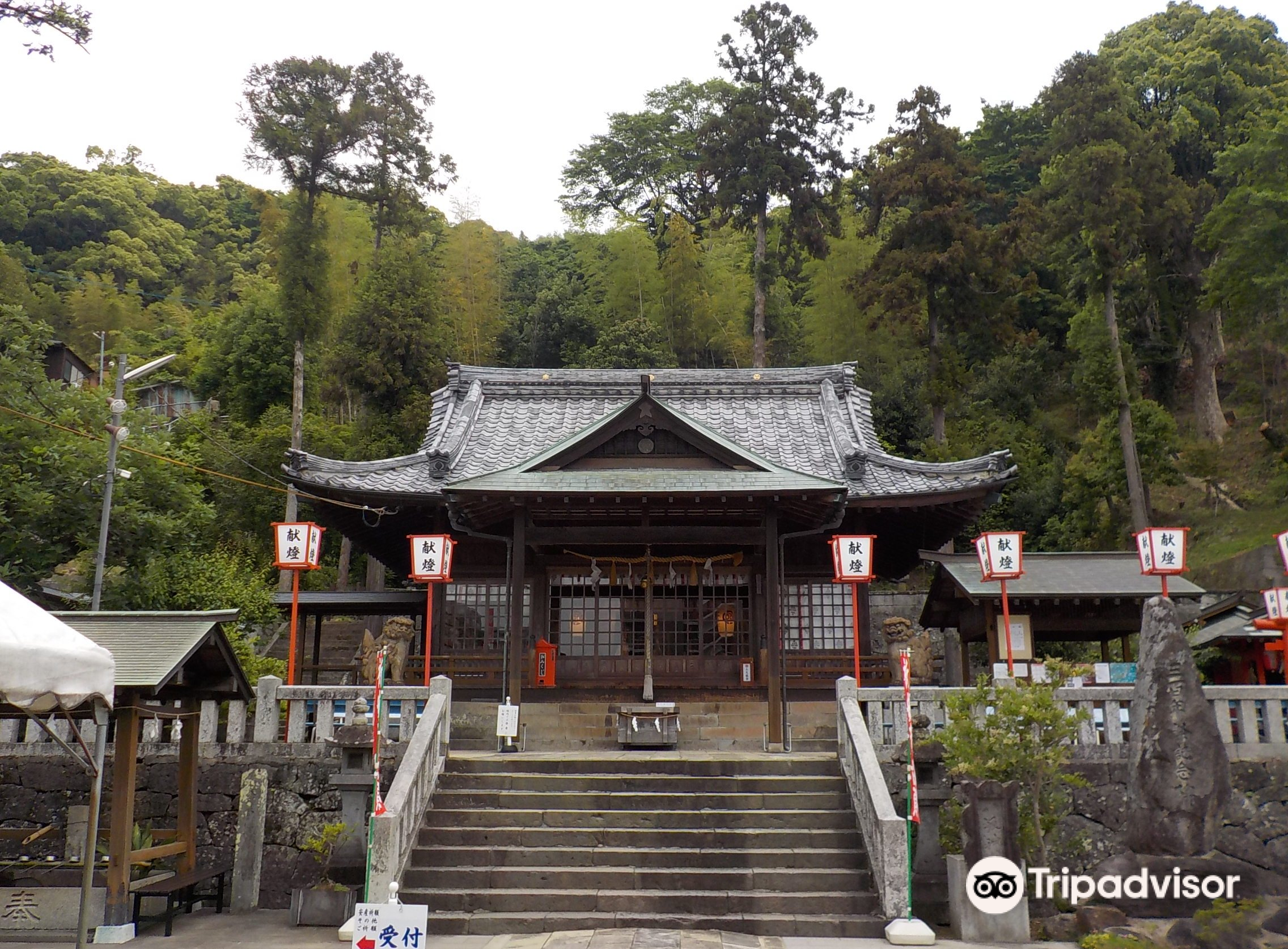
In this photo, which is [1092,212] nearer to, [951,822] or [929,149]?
[929,149]

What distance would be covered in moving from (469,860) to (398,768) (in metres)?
1.19

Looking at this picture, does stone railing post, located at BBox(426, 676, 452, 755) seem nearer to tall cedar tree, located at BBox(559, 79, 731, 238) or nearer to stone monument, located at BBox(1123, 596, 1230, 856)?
stone monument, located at BBox(1123, 596, 1230, 856)

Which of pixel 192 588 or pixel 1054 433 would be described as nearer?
pixel 192 588

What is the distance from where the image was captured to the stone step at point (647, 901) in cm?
966

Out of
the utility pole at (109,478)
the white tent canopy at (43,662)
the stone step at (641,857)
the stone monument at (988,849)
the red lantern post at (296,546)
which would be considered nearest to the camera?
the white tent canopy at (43,662)

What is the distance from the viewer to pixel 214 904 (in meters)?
11.3

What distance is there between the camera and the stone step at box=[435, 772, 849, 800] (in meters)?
11.4

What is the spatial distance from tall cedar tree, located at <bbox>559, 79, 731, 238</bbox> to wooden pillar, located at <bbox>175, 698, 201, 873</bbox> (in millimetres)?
37008

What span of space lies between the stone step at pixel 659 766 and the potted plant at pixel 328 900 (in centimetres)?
169

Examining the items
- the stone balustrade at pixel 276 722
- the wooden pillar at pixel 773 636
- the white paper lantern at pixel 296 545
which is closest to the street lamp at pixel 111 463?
the white paper lantern at pixel 296 545

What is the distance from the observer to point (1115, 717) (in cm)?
1159

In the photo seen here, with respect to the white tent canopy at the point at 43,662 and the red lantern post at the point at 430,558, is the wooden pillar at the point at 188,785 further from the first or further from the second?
the white tent canopy at the point at 43,662

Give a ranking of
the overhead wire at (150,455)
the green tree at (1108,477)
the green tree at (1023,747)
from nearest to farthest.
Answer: the green tree at (1023,747), the overhead wire at (150,455), the green tree at (1108,477)

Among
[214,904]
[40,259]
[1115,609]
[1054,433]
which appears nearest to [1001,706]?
[1115,609]
